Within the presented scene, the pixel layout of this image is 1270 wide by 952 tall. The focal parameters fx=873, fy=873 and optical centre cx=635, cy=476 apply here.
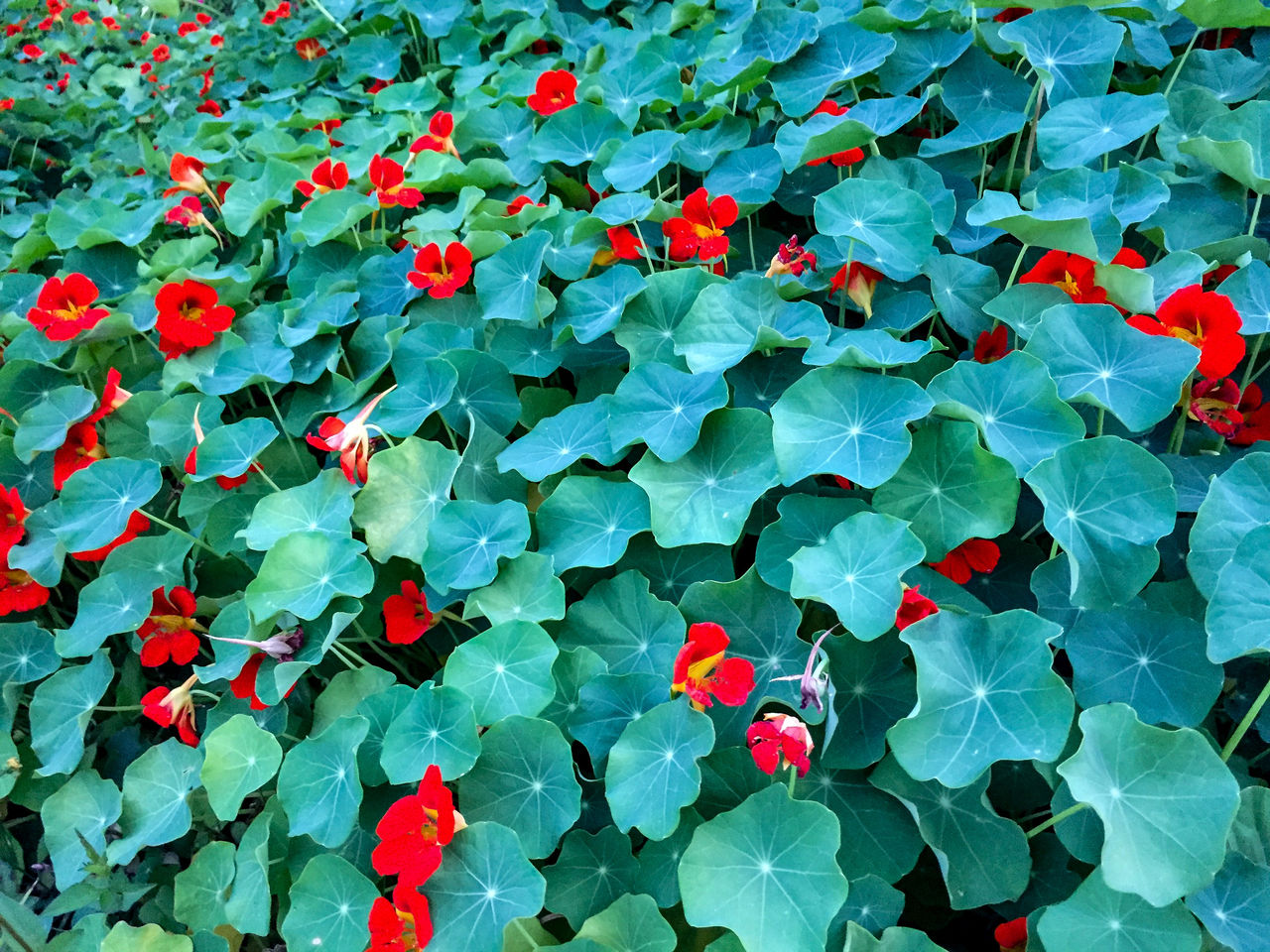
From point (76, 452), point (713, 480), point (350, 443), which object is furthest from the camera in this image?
point (76, 452)

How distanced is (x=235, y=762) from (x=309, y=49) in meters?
3.17

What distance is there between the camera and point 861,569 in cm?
119

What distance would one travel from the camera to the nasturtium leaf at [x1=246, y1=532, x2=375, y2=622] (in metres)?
1.43

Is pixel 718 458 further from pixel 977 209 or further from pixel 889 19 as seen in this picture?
pixel 889 19

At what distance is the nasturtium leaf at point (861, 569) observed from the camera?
3.71 feet

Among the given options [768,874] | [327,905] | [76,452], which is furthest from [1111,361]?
[76,452]

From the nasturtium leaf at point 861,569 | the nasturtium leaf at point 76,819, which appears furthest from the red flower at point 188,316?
the nasturtium leaf at point 861,569

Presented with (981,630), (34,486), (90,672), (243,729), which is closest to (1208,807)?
(981,630)

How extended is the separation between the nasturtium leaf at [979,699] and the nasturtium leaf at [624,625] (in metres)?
0.38

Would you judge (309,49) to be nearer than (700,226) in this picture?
No

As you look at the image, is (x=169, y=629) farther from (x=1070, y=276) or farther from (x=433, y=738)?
(x=1070, y=276)

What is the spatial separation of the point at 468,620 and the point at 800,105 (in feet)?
4.27

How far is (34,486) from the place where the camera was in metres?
1.98

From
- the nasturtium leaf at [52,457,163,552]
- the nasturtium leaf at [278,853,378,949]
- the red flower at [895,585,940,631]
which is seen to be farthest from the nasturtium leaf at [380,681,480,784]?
the nasturtium leaf at [52,457,163,552]
